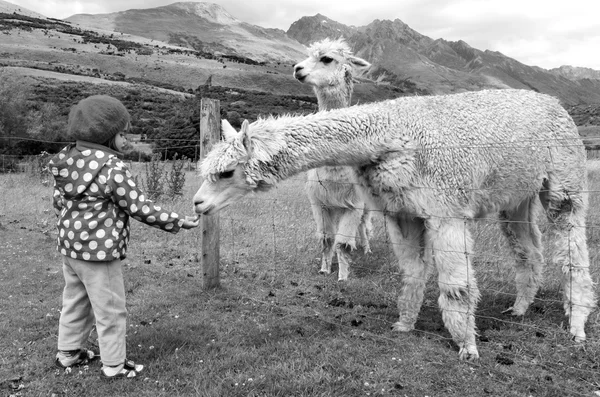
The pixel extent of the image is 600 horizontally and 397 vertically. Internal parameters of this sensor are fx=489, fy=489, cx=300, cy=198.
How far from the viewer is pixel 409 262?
5199mm

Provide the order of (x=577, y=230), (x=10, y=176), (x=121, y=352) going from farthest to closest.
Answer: (x=10, y=176), (x=577, y=230), (x=121, y=352)

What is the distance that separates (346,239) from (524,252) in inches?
99.9

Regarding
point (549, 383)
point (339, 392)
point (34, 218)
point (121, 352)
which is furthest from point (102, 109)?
point (34, 218)

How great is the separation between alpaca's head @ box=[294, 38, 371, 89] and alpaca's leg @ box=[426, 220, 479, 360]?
361 centimetres

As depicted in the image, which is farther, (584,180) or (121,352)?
(584,180)

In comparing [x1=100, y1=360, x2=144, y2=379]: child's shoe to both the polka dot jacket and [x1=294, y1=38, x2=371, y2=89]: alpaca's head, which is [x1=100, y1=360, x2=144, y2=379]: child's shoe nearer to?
the polka dot jacket

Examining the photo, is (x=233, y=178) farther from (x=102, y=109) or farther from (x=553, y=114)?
(x=553, y=114)

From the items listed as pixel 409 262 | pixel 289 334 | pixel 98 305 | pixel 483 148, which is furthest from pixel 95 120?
pixel 483 148

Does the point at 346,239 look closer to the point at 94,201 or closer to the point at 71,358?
the point at 71,358

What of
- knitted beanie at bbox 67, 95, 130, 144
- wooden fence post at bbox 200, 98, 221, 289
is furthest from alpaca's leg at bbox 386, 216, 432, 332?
knitted beanie at bbox 67, 95, 130, 144

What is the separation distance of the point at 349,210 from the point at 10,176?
1776 cm

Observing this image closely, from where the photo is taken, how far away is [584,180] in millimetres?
5391

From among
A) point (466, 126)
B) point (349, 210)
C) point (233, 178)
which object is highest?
point (466, 126)

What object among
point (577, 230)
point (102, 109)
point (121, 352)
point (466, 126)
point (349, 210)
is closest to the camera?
point (102, 109)
